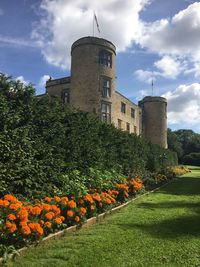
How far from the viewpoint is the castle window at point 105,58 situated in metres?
30.5

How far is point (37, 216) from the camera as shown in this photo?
6.55 m

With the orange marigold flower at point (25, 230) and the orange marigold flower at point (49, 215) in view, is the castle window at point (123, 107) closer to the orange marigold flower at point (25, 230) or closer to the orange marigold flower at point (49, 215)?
the orange marigold flower at point (49, 215)

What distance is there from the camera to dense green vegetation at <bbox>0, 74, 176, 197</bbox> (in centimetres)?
784

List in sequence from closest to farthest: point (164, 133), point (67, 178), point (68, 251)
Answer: point (68, 251), point (67, 178), point (164, 133)

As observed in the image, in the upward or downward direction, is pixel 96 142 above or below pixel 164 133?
below

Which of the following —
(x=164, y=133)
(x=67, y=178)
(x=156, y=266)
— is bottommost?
(x=156, y=266)

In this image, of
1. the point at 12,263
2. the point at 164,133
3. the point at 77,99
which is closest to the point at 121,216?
the point at 12,263

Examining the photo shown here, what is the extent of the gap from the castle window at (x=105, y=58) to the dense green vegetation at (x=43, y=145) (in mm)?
17469

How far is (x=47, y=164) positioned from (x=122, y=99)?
1249 inches

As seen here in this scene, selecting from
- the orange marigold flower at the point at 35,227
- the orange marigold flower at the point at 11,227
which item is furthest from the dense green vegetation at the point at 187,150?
the orange marigold flower at the point at 11,227

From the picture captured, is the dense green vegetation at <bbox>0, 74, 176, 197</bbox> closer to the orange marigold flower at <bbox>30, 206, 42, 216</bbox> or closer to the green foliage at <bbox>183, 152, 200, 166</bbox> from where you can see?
the orange marigold flower at <bbox>30, 206, 42, 216</bbox>

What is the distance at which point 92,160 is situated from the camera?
1262 cm

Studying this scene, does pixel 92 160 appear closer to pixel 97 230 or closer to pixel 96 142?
pixel 96 142

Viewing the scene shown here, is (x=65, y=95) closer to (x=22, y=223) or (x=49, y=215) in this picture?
(x=49, y=215)
